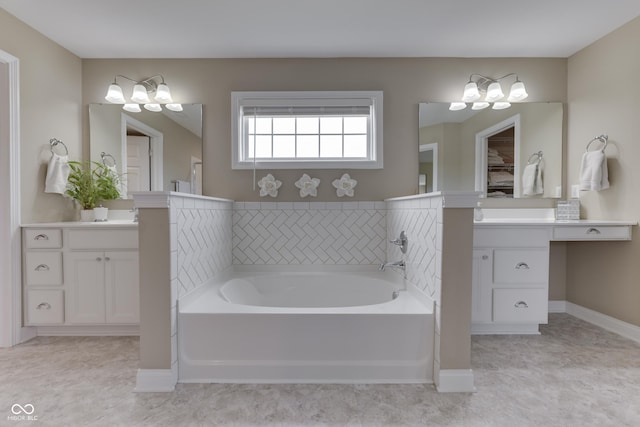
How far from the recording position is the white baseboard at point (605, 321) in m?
2.30

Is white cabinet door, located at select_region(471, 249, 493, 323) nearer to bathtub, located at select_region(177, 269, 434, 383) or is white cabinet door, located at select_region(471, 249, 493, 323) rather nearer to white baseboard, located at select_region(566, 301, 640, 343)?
bathtub, located at select_region(177, 269, 434, 383)

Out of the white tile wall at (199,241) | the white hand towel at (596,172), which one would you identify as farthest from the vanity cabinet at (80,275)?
the white hand towel at (596,172)

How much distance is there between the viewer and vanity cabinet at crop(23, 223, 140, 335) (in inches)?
89.7

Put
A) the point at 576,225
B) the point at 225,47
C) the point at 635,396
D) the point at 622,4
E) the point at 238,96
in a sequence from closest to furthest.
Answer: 1. the point at 635,396
2. the point at 622,4
3. the point at 576,225
4. the point at 225,47
5. the point at 238,96

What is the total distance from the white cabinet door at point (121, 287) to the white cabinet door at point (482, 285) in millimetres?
2535

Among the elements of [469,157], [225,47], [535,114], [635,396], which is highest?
[225,47]

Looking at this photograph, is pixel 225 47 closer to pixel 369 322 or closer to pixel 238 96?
pixel 238 96

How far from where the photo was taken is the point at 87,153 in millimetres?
2848


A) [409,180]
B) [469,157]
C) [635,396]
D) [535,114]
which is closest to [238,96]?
[409,180]

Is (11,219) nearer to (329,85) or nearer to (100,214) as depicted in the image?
(100,214)

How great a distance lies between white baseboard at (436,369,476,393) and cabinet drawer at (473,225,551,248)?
99 cm

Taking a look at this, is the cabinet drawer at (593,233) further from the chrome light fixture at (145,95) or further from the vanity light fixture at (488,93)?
the chrome light fixture at (145,95)

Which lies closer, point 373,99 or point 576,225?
point 576,225

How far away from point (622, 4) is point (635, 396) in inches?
98.1
